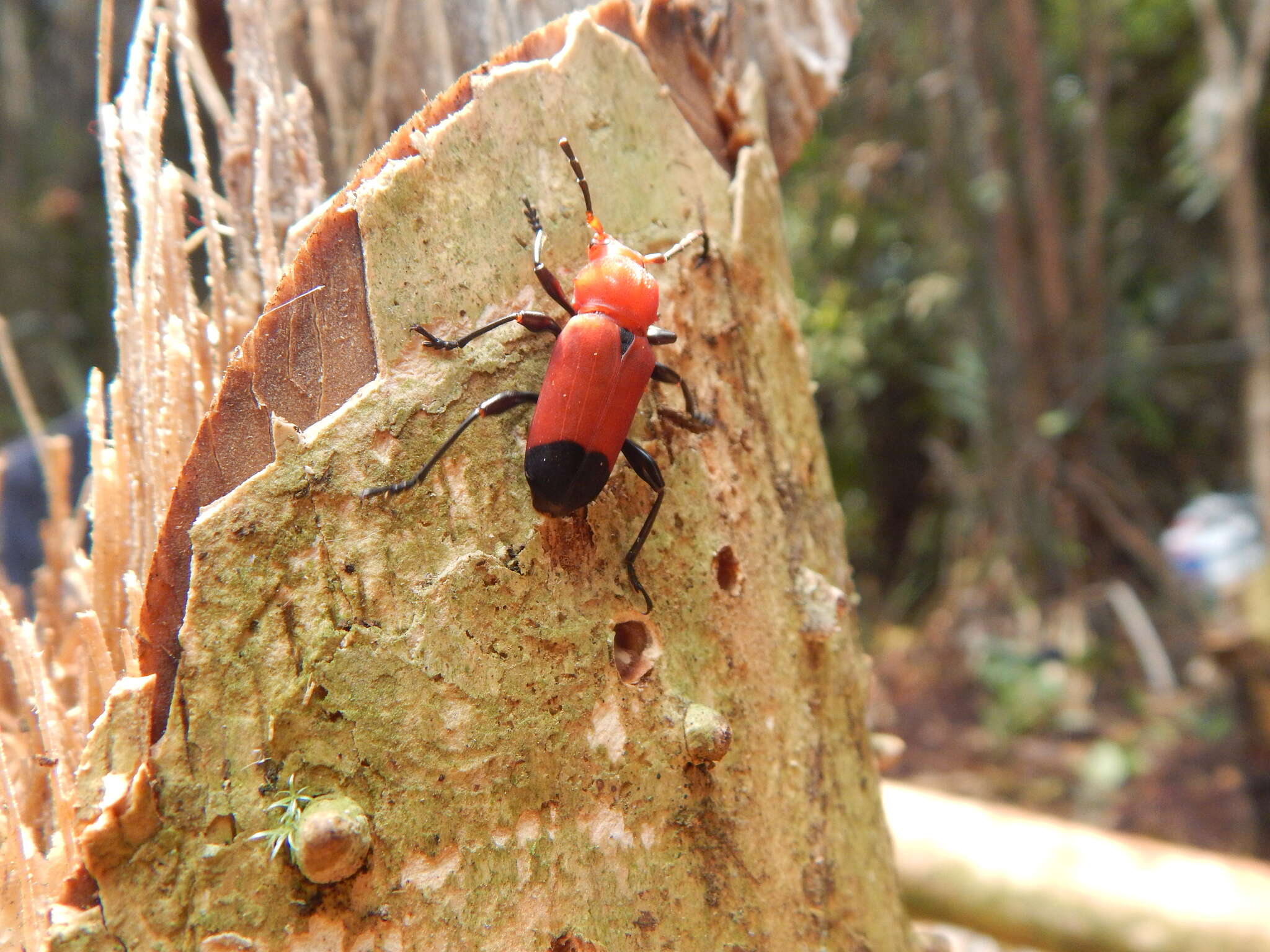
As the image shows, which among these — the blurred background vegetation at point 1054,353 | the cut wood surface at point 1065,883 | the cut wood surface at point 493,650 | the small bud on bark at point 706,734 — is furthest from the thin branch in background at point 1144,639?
the small bud on bark at point 706,734

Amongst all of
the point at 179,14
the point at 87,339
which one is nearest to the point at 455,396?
the point at 179,14

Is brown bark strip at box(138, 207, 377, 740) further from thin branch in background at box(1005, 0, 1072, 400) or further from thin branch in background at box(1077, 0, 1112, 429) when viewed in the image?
thin branch in background at box(1077, 0, 1112, 429)

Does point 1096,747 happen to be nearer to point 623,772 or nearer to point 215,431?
point 623,772

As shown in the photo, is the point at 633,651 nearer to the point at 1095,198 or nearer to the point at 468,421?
the point at 468,421

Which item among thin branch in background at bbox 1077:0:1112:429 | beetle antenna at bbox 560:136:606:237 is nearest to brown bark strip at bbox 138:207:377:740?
beetle antenna at bbox 560:136:606:237

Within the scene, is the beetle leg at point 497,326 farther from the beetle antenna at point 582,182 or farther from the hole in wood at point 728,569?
the hole in wood at point 728,569

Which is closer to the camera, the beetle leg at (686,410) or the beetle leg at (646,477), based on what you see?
the beetle leg at (646,477)

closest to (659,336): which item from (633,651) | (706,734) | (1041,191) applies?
(633,651)
